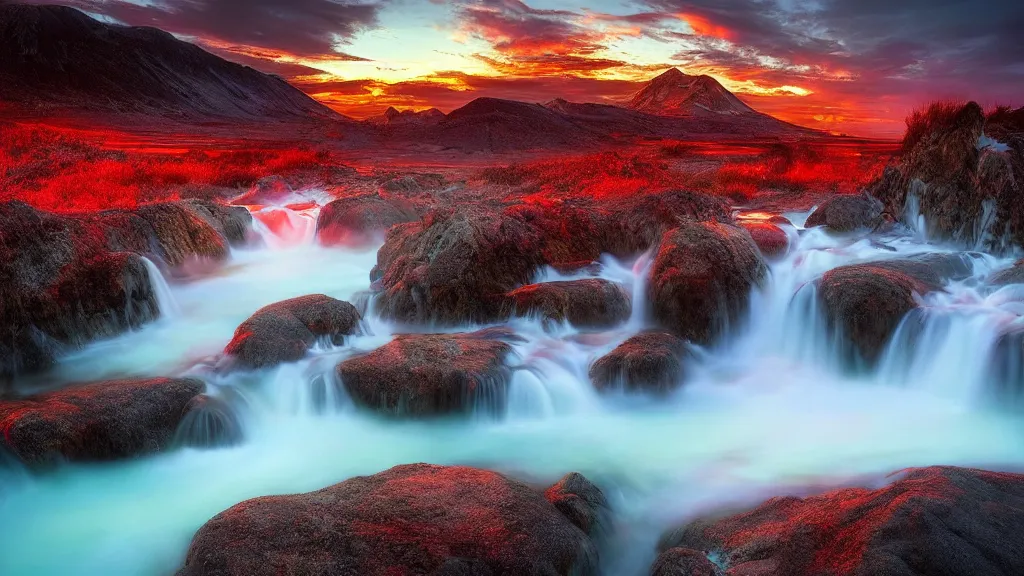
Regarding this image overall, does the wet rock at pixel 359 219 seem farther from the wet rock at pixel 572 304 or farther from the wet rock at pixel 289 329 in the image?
the wet rock at pixel 572 304

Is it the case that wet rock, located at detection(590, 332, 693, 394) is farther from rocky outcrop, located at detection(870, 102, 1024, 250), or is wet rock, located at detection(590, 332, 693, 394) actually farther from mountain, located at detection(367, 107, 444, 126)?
mountain, located at detection(367, 107, 444, 126)

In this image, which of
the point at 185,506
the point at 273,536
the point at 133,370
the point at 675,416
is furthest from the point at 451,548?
the point at 133,370

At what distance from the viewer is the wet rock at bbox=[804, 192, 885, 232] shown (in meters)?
14.9

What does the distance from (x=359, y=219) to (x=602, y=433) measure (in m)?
10.8

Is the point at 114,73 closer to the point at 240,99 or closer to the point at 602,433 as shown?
the point at 240,99

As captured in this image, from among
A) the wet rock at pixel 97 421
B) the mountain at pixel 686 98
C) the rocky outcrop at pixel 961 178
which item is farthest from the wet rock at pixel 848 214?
the mountain at pixel 686 98

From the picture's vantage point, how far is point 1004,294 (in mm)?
10156

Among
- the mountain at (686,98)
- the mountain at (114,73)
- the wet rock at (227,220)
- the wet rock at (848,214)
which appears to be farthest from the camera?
the mountain at (686,98)

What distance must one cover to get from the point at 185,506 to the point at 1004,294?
37.1 ft

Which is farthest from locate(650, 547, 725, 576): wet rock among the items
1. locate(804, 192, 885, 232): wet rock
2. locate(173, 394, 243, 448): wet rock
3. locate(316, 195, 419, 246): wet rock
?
locate(316, 195, 419, 246): wet rock

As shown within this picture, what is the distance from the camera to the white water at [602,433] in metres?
6.60

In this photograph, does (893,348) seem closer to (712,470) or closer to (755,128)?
(712,470)

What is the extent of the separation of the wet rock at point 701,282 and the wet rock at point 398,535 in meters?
5.69

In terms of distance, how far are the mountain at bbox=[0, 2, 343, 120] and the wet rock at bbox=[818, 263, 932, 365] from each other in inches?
4445
